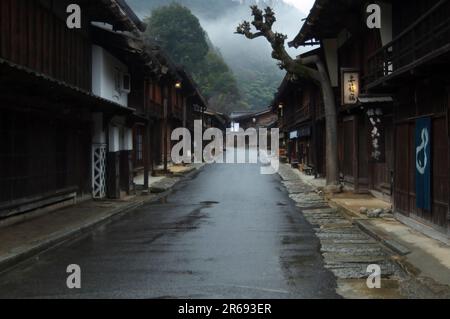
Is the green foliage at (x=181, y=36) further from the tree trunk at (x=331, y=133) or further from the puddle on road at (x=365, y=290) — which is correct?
the puddle on road at (x=365, y=290)

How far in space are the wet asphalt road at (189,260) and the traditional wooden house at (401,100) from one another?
2.77 meters

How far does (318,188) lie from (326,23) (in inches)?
299

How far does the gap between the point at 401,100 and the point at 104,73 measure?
465 inches

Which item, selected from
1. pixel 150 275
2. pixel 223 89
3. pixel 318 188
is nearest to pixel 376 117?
pixel 318 188

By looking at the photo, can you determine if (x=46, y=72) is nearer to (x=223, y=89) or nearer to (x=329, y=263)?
(x=329, y=263)

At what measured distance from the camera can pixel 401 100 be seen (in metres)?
15.0

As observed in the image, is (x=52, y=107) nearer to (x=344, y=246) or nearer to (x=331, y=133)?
(x=344, y=246)

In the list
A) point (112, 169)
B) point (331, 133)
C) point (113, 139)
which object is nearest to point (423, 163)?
point (331, 133)

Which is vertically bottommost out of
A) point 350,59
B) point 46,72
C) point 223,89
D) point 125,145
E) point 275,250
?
point 275,250

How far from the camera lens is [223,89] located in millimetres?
101750

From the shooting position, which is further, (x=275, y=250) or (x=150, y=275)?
(x=275, y=250)

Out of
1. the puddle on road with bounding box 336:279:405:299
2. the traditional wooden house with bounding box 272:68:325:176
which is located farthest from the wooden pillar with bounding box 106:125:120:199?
the puddle on road with bounding box 336:279:405:299

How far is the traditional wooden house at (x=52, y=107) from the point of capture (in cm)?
1311
